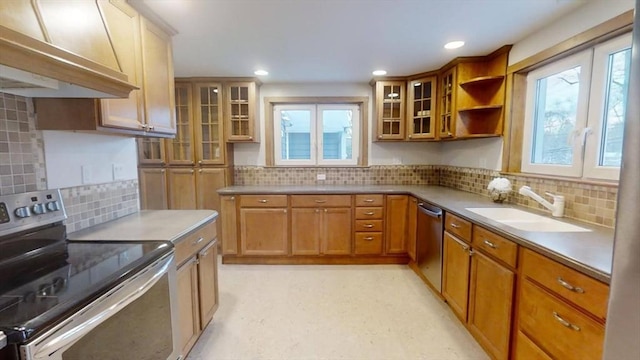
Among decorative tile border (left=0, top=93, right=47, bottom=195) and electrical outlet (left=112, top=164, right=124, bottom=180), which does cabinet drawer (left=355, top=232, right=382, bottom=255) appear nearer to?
electrical outlet (left=112, top=164, right=124, bottom=180)

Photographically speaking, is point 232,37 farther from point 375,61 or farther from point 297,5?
point 375,61

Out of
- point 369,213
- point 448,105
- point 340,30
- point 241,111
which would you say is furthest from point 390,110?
point 241,111

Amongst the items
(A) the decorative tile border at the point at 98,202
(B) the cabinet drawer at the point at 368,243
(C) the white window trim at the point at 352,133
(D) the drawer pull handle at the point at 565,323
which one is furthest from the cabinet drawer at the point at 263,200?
(D) the drawer pull handle at the point at 565,323

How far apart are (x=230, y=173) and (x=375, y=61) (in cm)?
224

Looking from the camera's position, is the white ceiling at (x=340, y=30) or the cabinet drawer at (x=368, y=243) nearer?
the white ceiling at (x=340, y=30)

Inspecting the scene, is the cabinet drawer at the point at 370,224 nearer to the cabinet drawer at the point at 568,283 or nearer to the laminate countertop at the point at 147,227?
the laminate countertop at the point at 147,227

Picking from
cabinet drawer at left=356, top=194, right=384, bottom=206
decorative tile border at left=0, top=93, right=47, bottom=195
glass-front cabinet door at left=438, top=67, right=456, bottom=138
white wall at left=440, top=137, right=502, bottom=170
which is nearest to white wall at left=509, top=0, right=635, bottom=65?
glass-front cabinet door at left=438, top=67, right=456, bottom=138

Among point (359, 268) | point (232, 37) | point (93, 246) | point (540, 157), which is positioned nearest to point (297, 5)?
point (232, 37)

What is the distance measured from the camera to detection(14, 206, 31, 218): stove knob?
4.08 ft

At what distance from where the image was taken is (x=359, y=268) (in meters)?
3.36

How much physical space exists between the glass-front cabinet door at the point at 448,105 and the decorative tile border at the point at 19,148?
3175mm

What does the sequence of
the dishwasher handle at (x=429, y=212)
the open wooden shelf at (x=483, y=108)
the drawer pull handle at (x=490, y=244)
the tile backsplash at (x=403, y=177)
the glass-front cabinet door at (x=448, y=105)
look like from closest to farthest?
the drawer pull handle at (x=490, y=244) → the tile backsplash at (x=403, y=177) → the dishwasher handle at (x=429, y=212) → the open wooden shelf at (x=483, y=108) → the glass-front cabinet door at (x=448, y=105)

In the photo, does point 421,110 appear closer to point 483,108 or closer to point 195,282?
point 483,108

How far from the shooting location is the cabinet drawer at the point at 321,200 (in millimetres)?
3369
